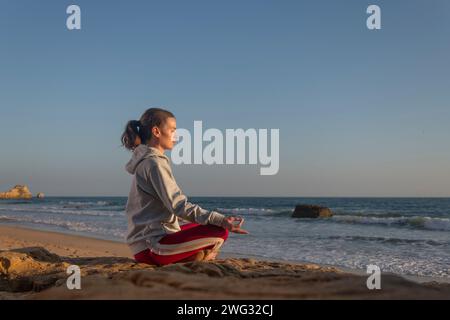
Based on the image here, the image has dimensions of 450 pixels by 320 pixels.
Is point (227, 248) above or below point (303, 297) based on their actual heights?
below

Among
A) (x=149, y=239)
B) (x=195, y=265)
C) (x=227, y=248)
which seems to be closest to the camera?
(x=195, y=265)

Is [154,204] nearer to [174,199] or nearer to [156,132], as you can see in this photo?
[174,199]

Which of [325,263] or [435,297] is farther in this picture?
[325,263]

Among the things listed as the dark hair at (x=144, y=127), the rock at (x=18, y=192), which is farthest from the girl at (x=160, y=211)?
the rock at (x=18, y=192)

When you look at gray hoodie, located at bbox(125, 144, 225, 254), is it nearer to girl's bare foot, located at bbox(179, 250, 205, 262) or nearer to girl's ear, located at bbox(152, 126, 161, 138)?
girl's ear, located at bbox(152, 126, 161, 138)

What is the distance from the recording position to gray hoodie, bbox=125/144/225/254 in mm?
3578

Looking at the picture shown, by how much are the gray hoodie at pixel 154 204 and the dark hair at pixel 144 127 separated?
114mm

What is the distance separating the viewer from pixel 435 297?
8.14 feet

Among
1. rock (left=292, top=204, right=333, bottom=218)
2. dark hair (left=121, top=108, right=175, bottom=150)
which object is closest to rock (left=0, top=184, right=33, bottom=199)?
rock (left=292, top=204, right=333, bottom=218)

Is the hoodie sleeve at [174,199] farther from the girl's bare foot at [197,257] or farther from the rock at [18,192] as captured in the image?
the rock at [18,192]
